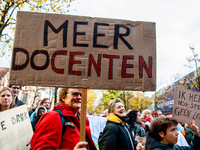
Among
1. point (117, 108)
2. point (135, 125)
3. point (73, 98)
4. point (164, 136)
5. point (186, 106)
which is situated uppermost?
point (73, 98)

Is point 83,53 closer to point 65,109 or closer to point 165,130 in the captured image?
point 65,109

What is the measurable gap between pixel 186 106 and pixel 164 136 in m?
0.79

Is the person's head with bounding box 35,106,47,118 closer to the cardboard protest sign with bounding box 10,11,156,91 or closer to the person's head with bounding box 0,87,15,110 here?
the person's head with bounding box 0,87,15,110

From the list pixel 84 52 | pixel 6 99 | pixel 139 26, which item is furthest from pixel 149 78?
pixel 6 99

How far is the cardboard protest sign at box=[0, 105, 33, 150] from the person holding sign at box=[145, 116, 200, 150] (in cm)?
194

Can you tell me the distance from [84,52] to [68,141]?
1004 mm

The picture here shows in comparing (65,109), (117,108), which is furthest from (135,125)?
(65,109)

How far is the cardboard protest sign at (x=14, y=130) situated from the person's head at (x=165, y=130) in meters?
2.06

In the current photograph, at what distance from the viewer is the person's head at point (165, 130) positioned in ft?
8.29

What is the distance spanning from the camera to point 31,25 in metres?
2.03

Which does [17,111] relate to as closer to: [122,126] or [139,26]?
[122,126]

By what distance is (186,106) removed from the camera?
9.89ft

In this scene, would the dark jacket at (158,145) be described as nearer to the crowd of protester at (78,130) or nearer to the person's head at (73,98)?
the crowd of protester at (78,130)

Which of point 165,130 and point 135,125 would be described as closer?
point 165,130
